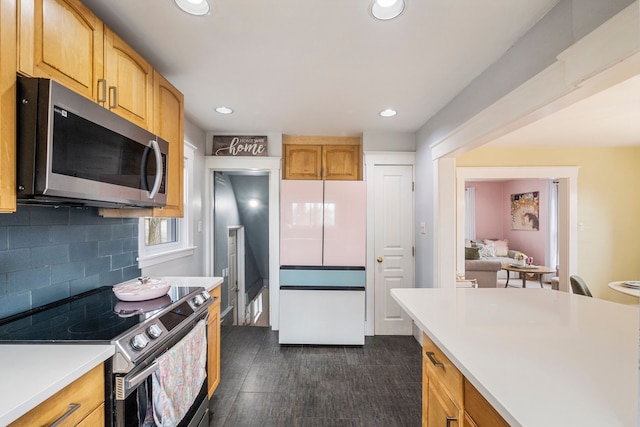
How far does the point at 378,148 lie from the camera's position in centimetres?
341

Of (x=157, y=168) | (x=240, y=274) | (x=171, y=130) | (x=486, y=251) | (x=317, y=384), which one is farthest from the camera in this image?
(x=486, y=251)

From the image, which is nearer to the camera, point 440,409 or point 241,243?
point 440,409

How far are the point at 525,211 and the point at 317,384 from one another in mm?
7013

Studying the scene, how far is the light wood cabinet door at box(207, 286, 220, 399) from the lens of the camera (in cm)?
198

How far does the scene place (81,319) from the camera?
4.25ft

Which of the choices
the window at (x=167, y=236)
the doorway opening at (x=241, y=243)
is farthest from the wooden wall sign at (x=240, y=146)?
the window at (x=167, y=236)

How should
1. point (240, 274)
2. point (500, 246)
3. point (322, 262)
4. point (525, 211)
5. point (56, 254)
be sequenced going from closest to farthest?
point (56, 254) → point (322, 262) → point (240, 274) → point (525, 211) → point (500, 246)

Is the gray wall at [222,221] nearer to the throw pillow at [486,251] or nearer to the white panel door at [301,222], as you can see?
the white panel door at [301,222]

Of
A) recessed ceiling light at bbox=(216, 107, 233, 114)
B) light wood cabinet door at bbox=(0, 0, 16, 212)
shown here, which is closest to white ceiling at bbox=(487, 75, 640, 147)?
recessed ceiling light at bbox=(216, 107, 233, 114)

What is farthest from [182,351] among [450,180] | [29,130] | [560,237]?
[560,237]

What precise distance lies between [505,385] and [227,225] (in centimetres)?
379

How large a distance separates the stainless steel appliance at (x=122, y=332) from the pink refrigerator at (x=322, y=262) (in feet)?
4.75

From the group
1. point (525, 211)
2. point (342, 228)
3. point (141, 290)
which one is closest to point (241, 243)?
point (342, 228)

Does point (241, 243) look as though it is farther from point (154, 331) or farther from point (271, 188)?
point (154, 331)
